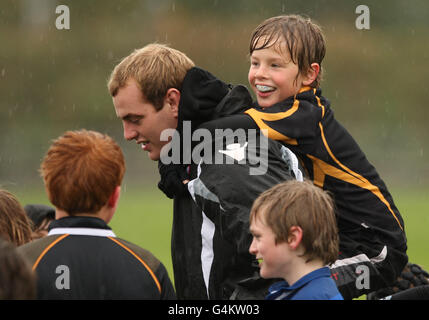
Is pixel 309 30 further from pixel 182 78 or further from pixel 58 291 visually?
pixel 58 291

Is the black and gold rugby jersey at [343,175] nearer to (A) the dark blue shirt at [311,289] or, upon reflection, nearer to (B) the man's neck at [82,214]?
(A) the dark blue shirt at [311,289]

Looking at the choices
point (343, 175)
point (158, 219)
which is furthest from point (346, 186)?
point (158, 219)

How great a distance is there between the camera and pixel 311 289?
2.99 meters

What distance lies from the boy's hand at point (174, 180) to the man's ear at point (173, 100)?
0.89 ft

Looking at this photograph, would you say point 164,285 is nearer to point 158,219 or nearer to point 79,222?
point 79,222

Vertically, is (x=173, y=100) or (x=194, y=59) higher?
(x=194, y=59)

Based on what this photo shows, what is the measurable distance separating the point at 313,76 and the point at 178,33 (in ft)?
115

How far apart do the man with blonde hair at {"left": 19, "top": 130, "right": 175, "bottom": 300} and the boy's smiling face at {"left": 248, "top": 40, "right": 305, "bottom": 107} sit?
111 cm

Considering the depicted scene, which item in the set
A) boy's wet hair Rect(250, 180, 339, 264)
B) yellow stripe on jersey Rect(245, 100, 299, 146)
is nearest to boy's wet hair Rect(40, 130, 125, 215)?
boy's wet hair Rect(250, 180, 339, 264)

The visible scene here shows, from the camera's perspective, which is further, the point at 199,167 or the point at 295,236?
the point at 199,167

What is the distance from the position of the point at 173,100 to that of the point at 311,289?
3.59ft

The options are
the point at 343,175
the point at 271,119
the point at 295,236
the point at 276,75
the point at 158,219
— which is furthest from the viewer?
the point at 158,219

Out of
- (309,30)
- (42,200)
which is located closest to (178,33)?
(42,200)

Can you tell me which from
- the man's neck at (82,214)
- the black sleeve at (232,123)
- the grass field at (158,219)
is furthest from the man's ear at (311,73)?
the grass field at (158,219)
